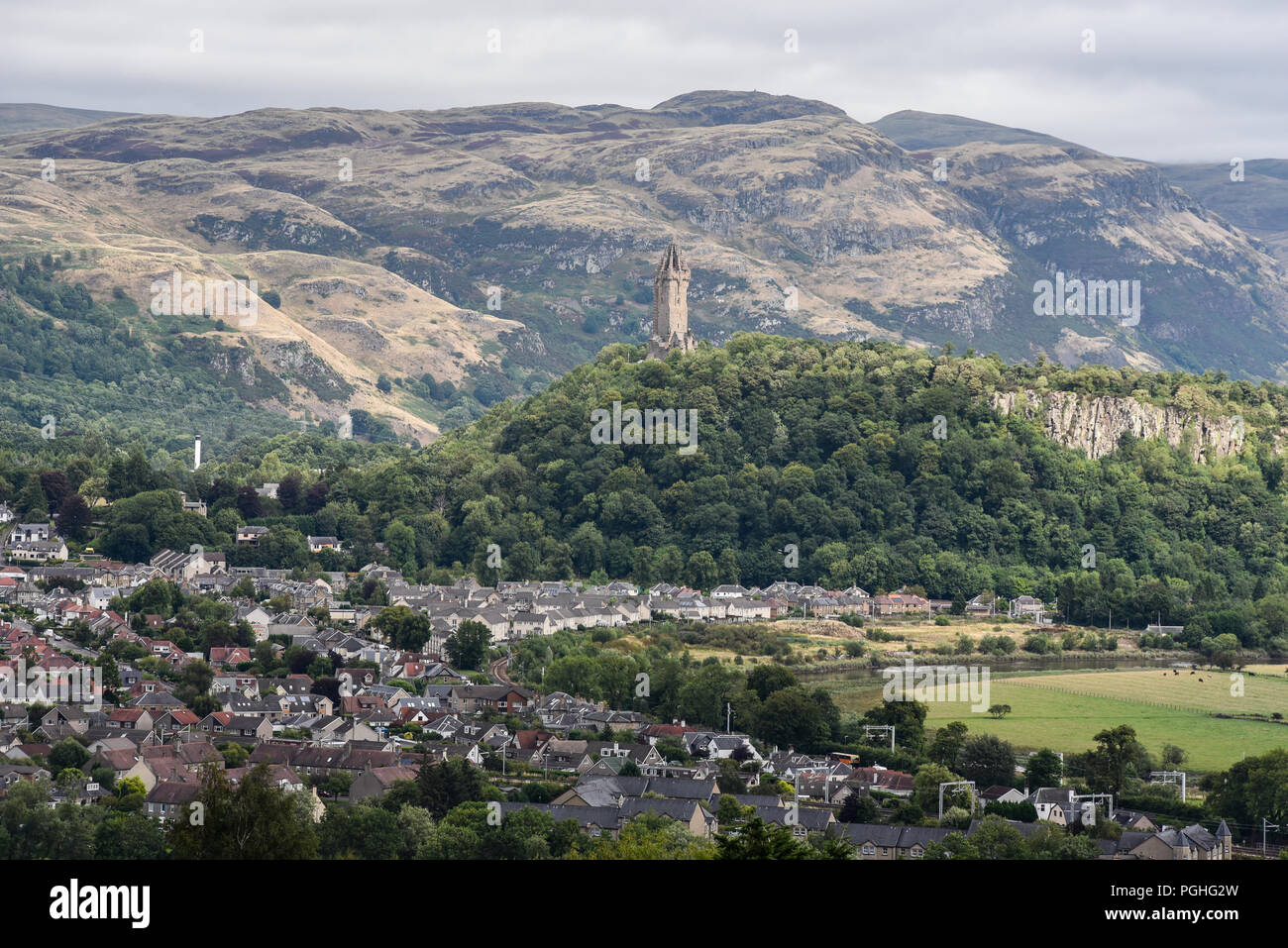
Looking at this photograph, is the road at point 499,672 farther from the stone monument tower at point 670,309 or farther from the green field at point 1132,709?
the stone monument tower at point 670,309

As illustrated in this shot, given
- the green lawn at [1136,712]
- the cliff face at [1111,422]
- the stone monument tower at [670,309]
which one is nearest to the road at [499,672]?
the green lawn at [1136,712]

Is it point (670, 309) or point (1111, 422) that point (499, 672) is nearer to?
point (1111, 422)

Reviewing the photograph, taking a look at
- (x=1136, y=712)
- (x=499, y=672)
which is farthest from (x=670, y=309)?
(x=1136, y=712)

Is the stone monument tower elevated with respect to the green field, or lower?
elevated

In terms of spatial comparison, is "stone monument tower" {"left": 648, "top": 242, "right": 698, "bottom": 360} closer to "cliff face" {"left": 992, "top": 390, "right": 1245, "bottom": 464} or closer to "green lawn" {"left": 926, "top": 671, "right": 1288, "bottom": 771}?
"cliff face" {"left": 992, "top": 390, "right": 1245, "bottom": 464}

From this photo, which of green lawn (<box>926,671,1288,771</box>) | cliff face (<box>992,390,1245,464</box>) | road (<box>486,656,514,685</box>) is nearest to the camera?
green lawn (<box>926,671,1288,771</box>)

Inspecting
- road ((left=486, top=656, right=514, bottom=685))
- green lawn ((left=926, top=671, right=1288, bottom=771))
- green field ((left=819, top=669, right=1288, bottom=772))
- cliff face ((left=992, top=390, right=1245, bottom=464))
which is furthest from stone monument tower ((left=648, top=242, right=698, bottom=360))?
green lawn ((left=926, top=671, right=1288, bottom=771))

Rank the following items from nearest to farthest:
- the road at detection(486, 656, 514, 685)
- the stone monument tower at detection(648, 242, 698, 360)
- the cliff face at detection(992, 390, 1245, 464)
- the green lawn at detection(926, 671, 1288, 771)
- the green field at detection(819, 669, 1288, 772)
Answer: the green lawn at detection(926, 671, 1288, 771)
the green field at detection(819, 669, 1288, 772)
the road at detection(486, 656, 514, 685)
the cliff face at detection(992, 390, 1245, 464)
the stone monument tower at detection(648, 242, 698, 360)
